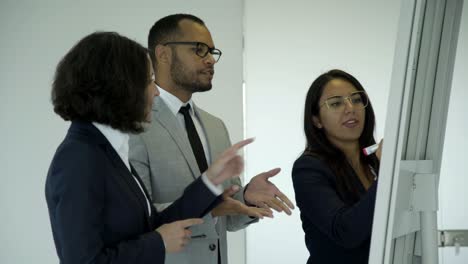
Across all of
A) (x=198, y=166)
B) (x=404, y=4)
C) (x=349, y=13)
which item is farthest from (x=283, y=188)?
(x=404, y=4)

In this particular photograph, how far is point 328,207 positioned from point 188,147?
1.91 feet

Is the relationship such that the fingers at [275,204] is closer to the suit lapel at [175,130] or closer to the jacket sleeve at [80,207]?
the suit lapel at [175,130]

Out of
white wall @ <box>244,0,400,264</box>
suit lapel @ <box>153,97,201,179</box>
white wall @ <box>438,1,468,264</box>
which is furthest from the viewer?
white wall @ <box>244,0,400,264</box>

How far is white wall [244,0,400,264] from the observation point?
3248mm

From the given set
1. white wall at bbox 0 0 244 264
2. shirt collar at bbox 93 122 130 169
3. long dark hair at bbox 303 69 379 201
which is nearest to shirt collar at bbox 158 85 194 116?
long dark hair at bbox 303 69 379 201

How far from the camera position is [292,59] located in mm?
3312

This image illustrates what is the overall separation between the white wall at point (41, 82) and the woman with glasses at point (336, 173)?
168cm

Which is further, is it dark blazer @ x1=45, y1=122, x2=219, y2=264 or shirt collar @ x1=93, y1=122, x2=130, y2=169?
shirt collar @ x1=93, y1=122, x2=130, y2=169

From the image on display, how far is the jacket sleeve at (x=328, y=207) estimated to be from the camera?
1213 millimetres

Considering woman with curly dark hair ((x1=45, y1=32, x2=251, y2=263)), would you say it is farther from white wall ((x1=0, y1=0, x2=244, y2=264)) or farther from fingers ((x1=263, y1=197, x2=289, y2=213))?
white wall ((x1=0, y1=0, x2=244, y2=264))

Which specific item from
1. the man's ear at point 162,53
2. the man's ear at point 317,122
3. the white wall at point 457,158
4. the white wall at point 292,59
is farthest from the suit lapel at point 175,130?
the white wall at point 292,59

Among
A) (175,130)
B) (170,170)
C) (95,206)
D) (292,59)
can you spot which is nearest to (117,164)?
(95,206)

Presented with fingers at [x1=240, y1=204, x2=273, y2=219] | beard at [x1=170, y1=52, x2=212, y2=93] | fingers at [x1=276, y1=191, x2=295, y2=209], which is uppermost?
beard at [x1=170, y1=52, x2=212, y2=93]

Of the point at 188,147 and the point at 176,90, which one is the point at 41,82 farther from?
the point at 188,147
